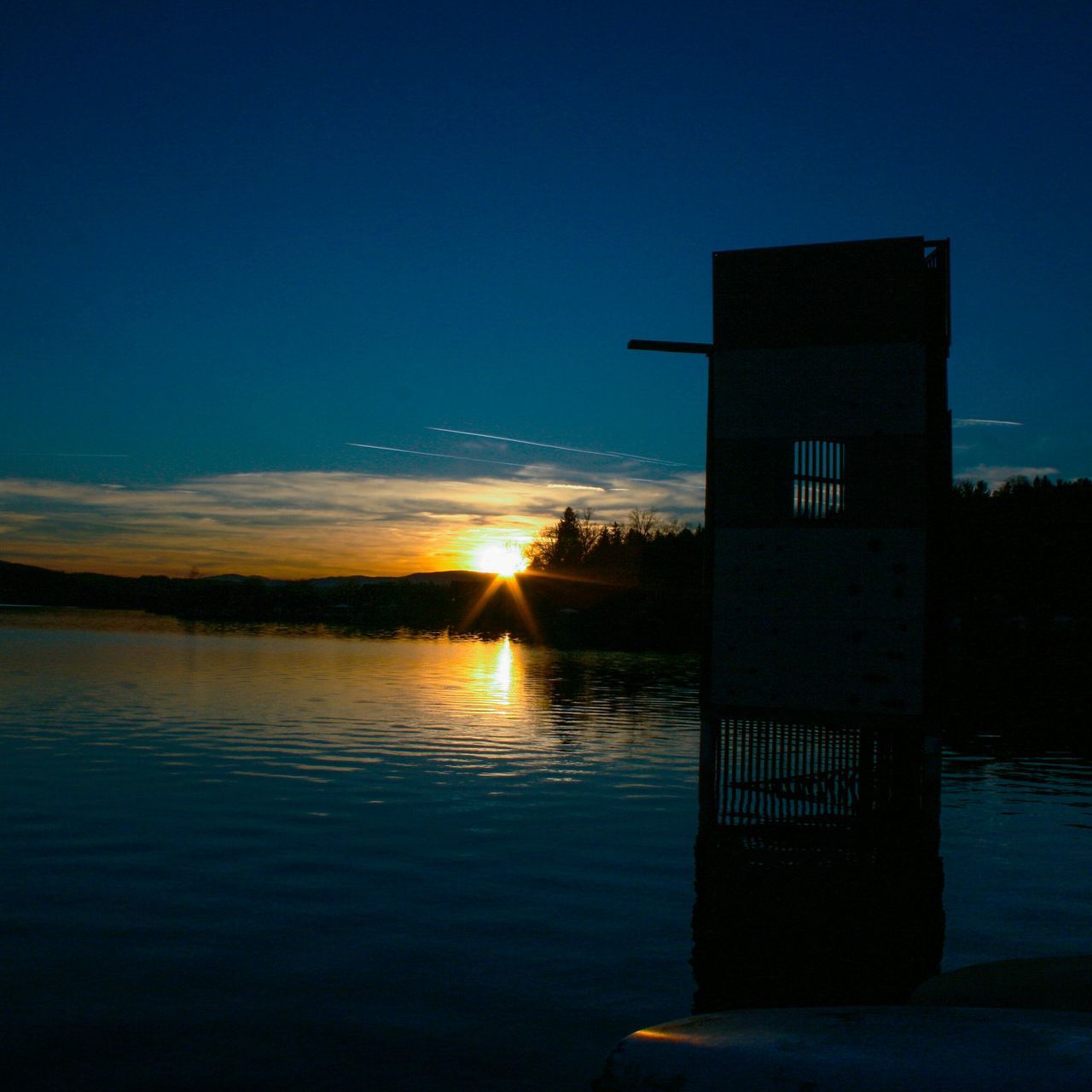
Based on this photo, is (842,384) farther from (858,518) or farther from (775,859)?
(775,859)

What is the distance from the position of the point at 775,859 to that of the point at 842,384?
7.96 m

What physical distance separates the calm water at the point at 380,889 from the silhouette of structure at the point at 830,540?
1478 millimetres

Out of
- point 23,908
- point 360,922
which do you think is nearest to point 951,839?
point 360,922

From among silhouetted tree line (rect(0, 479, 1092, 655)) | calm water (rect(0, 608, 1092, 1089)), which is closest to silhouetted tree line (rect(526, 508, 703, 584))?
silhouetted tree line (rect(0, 479, 1092, 655))

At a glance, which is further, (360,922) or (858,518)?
(858,518)

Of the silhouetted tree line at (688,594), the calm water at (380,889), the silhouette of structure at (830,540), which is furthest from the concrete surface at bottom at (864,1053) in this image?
the silhouetted tree line at (688,594)

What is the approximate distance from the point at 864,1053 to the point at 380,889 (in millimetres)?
9375

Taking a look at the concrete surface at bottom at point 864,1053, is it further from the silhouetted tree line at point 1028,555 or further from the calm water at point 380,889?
the silhouetted tree line at point 1028,555

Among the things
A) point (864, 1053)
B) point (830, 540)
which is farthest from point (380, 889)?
point (864, 1053)

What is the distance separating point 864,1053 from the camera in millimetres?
6547

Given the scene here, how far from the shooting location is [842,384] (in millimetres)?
17094

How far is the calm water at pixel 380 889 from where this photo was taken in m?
9.53

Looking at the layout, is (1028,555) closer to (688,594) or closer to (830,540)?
(688,594)

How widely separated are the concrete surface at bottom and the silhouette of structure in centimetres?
894
